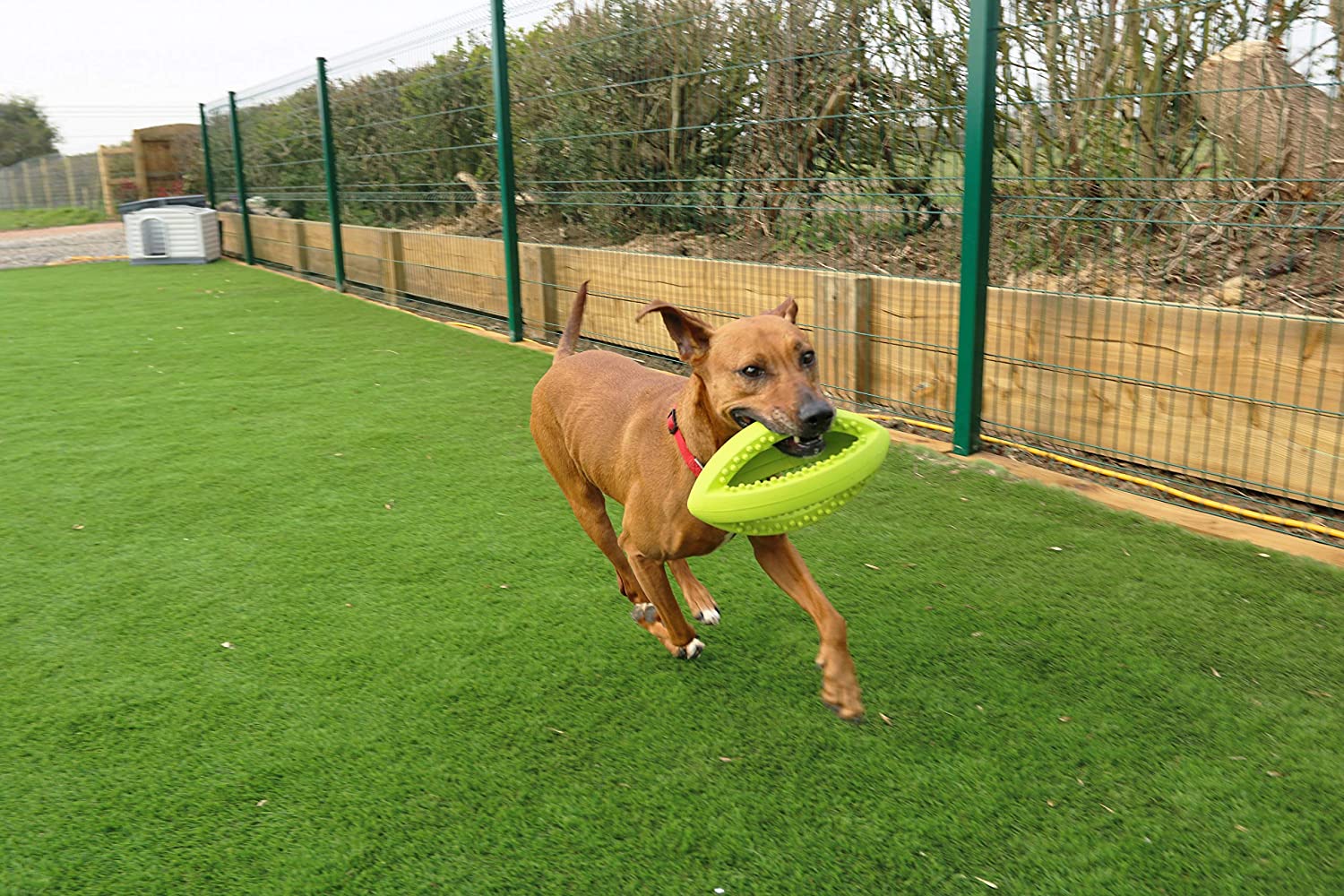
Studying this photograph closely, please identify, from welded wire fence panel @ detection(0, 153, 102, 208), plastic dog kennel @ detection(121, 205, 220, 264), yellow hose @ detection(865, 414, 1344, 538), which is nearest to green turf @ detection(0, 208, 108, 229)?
welded wire fence panel @ detection(0, 153, 102, 208)

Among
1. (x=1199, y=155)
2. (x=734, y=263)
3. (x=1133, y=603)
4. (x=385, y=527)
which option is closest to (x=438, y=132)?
(x=734, y=263)

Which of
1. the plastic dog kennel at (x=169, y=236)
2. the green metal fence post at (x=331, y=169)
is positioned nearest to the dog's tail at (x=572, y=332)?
the green metal fence post at (x=331, y=169)

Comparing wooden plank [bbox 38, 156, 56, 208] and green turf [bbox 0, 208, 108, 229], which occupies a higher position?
wooden plank [bbox 38, 156, 56, 208]

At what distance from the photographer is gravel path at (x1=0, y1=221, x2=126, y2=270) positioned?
19875 mm

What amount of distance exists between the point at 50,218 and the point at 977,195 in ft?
112

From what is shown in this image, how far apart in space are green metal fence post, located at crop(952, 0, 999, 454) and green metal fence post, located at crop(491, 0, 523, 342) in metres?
4.73

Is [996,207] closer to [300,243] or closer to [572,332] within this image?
[572,332]

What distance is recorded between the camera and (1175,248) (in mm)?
4785

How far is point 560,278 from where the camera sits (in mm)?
8758

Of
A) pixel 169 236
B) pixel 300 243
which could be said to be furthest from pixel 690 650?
pixel 169 236

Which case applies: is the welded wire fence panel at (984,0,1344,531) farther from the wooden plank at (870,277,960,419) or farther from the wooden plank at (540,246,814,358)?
the wooden plank at (540,246,814,358)

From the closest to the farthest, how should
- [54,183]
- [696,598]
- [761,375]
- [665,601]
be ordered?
[761,375]
[665,601]
[696,598]
[54,183]

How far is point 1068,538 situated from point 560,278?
5.49 meters

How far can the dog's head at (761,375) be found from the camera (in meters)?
2.66
